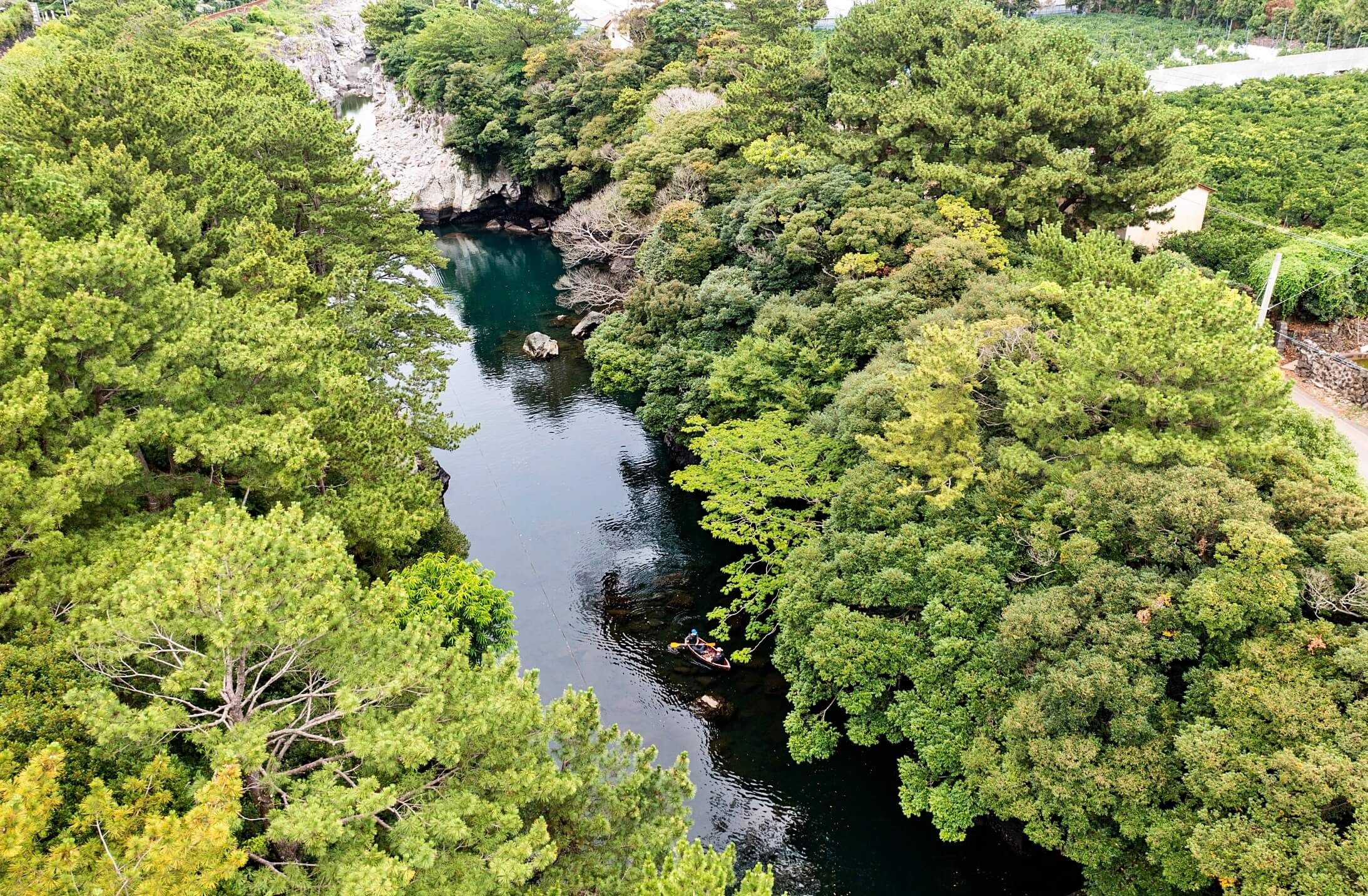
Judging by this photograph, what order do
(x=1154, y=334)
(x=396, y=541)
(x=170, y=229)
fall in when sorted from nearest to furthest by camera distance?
(x=1154, y=334), (x=396, y=541), (x=170, y=229)

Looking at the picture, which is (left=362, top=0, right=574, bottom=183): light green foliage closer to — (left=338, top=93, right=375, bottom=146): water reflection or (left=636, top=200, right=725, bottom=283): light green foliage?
(left=338, top=93, right=375, bottom=146): water reflection

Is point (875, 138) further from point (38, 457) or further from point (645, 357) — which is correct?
point (38, 457)

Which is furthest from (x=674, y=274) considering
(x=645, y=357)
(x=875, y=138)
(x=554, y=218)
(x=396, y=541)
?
(x=554, y=218)

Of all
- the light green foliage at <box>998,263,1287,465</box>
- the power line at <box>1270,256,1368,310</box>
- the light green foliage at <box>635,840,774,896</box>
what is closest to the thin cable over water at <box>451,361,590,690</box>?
the light green foliage at <box>635,840,774,896</box>

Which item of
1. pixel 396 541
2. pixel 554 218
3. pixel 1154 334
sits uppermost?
pixel 1154 334

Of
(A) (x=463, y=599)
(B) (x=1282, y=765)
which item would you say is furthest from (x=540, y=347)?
(B) (x=1282, y=765)

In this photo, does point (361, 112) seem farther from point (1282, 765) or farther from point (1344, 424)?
point (1282, 765)

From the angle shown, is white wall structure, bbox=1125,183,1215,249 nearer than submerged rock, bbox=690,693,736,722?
No
